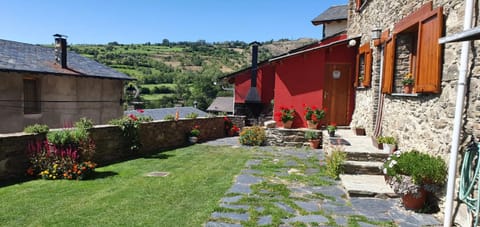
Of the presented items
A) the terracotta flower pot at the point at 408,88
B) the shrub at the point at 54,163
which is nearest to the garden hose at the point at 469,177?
the terracotta flower pot at the point at 408,88

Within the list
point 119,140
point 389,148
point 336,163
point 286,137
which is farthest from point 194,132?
point 389,148

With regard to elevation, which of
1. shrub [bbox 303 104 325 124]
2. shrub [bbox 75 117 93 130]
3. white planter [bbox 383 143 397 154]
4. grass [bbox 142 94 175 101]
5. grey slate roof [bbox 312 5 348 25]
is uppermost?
grey slate roof [bbox 312 5 348 25]

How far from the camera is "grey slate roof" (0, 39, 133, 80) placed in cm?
1216

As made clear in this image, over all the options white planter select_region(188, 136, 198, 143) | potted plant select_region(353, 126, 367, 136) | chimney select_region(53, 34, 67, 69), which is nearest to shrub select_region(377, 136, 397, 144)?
potted plant select_region(353, 126, 367, 136)

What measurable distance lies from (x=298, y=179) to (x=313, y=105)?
5193mm

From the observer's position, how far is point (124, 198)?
5133 mm

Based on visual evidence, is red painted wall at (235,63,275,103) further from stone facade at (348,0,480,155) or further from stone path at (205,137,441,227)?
stone path at (205,137,441,227)

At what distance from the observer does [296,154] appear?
9.50 meters

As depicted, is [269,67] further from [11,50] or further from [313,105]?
[11,50]

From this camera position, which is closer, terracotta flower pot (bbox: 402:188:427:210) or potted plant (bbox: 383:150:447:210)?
potted plant (bbox: 383:150:447:210)

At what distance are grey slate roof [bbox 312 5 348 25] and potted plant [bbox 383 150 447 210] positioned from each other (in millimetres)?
12429

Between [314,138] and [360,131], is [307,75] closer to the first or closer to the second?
[314,138]

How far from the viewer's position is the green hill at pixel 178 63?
43.4 metres

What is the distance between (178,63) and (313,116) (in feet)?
177
